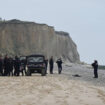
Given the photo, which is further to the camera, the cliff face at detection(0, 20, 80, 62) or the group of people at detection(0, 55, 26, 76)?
the cliff face at detection(0, 20, 80, 62)

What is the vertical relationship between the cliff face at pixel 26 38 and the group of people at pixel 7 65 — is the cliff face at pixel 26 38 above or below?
above

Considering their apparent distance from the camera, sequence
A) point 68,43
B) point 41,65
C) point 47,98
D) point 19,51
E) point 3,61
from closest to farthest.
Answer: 1. point 47,98
2. point 3,61
3. point 41,65
4. point 19,51
5. point 68,43

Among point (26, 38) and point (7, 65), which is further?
point (26, 38)

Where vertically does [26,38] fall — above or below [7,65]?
above

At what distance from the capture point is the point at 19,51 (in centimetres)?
11212

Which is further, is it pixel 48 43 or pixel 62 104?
pixel 48 43

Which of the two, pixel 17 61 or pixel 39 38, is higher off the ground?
pixel 39 38

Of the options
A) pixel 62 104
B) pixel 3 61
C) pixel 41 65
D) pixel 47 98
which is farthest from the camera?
pixel 41 65

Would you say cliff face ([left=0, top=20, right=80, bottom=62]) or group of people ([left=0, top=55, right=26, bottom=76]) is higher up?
cliff face ([left=0, top=20, right=80, bottom=62])

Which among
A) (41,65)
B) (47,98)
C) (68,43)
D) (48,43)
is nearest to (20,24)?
(48,43)

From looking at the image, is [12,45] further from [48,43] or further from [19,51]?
[48,43]

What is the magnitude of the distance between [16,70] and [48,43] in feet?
294

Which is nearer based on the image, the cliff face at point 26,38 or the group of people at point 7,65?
the group of people at point 7,65

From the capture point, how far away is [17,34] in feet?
378
